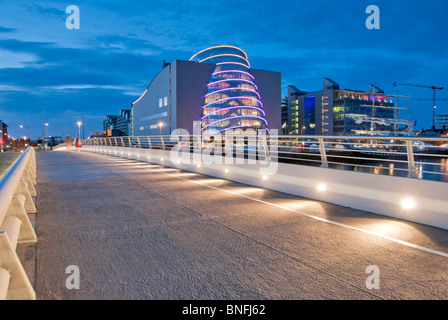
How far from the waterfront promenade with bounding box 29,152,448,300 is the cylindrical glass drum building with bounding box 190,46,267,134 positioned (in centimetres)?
8461

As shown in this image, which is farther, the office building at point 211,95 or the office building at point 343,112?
the office building at point 343,112

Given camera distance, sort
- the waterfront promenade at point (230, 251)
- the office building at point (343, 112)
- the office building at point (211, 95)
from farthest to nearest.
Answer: the office building at point (343, 112), the office building at point (211, 95), the waterfront promenade at point (230, 251)

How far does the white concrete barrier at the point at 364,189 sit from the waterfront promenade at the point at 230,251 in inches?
13.0

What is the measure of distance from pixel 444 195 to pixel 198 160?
1163 cm

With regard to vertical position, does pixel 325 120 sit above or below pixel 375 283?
above

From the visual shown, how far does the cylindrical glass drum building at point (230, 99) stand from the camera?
93062 mm

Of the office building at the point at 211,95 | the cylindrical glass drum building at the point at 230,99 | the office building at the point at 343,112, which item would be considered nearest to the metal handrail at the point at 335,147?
the cylindrical glass drum building at the point at 230,99

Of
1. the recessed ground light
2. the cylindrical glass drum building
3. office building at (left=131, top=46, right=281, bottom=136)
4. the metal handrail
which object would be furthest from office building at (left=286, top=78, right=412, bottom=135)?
the recessed ground light

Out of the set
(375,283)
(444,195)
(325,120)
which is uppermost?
(325,120)

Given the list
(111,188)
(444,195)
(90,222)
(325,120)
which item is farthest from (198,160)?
(325,120)

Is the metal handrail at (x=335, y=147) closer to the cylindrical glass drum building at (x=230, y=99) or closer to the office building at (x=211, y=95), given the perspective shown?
the cylindrical glass drum building at (x=230, y=99)

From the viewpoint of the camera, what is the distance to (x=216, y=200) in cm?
932

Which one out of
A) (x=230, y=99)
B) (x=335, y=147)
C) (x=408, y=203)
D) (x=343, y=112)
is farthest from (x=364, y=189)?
(x=343, y=112)
